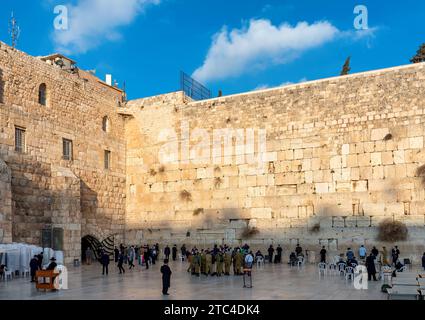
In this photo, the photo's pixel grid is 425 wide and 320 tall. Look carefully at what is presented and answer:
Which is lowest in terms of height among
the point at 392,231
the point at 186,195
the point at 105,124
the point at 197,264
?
the point at 197,264

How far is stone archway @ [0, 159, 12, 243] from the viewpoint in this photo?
15742mm

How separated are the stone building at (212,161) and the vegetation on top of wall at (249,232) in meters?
0.04

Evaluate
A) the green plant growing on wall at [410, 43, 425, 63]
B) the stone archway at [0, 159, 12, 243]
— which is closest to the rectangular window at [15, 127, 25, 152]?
the stone archway at [0, 159, 12, 243]

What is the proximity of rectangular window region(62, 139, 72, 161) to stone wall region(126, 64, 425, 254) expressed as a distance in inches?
156

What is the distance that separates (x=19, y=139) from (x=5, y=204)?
333cm

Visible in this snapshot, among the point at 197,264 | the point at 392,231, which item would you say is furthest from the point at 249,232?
the point at 392,231

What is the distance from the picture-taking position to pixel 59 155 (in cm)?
2020

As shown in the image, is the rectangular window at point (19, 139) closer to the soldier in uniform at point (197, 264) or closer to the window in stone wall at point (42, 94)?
the window in stone wall at point (42, 94)

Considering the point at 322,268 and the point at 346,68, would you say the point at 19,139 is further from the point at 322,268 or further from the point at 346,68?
the point at 346,68

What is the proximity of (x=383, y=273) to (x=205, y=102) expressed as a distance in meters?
12.6

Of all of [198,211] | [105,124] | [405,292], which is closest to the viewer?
[405,292]
